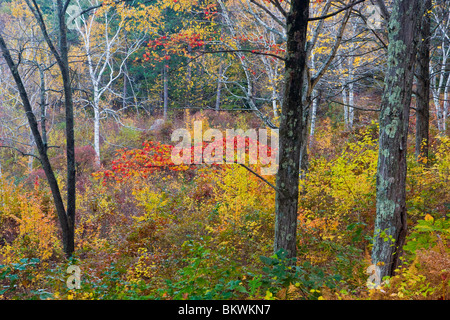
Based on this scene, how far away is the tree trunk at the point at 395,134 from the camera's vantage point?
9.93 ft

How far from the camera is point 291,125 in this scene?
3.16m

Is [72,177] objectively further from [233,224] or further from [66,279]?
[233,224]

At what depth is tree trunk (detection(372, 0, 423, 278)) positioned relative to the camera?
3.03 meters

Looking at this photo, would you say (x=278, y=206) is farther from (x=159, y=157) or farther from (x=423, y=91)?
(x=159, y=157)

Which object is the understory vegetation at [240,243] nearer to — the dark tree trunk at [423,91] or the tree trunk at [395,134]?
the tree trunk at [395,134]

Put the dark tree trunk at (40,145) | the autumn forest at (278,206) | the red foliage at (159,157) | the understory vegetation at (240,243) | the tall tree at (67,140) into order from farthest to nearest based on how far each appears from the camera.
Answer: the red foliage at (159,157) → the tall tree at (67,140) → the dark tree trunk at (40,145) → the autumn forest at (278,206) → the understory vegetation at (240,243)

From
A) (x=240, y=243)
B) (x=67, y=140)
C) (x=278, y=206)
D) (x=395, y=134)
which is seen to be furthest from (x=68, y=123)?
(x=395, y=134)

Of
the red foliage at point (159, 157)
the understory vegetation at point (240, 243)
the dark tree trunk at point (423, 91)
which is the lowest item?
the understory vegetation at point (240, 243)

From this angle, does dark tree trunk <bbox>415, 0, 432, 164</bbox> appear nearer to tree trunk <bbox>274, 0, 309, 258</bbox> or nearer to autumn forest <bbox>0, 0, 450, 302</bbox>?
autumn forest <bbox>0, 0, 450, 302</bbox>

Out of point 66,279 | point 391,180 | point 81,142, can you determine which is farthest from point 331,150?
point 81,142

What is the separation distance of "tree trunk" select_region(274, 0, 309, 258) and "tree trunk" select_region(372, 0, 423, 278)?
35.6 inches

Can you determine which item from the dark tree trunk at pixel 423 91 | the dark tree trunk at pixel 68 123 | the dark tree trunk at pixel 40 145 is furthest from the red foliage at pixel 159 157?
the dark tree trunk at pixel 423 91

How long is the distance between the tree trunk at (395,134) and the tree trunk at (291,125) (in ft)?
2.97

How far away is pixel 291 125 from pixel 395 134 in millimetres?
1077
